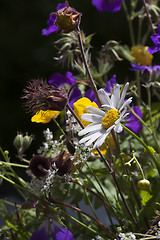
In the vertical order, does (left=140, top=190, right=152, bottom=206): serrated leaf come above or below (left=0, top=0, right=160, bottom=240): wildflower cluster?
below

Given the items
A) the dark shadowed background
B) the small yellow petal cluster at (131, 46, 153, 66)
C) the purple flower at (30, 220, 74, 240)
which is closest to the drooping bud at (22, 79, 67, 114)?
the purple flower at (30, 220, 74, 240)

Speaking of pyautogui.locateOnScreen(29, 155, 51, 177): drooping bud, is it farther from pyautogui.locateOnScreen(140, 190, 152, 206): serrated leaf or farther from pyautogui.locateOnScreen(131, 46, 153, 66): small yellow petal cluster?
pyautogui.locateOnScreen(131, 46, 153, 66): small yellow petal cluster

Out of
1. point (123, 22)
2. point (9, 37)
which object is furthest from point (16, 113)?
point (123, 22)

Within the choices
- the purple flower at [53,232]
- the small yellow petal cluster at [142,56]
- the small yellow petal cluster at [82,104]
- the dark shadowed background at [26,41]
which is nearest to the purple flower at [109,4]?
the small yellow petal cluster at [142,56]

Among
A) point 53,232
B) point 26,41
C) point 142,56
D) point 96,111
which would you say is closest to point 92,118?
point 96,111

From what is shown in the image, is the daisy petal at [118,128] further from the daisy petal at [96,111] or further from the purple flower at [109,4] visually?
the purple flower at [109,4]
